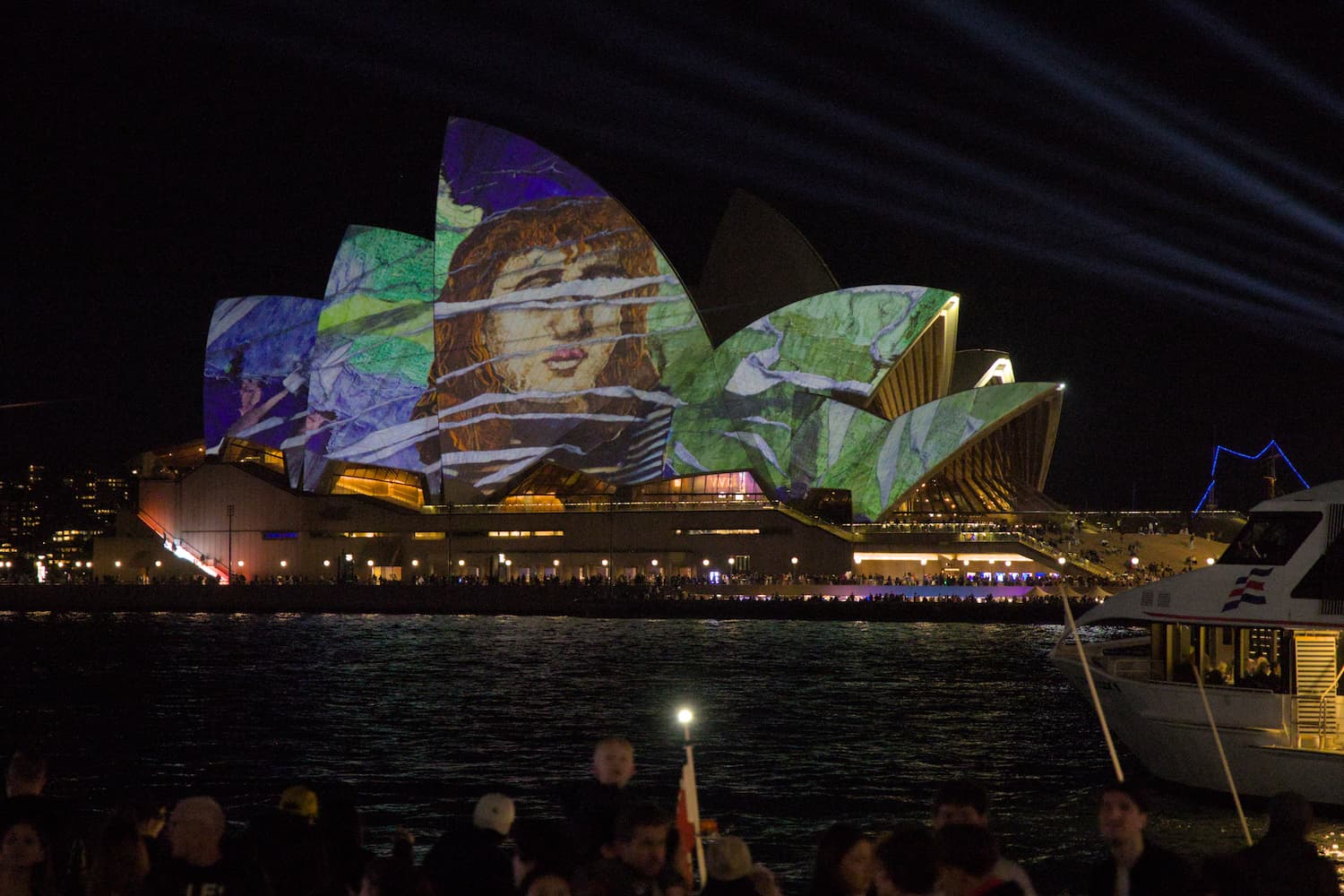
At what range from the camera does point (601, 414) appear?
74.7 meters

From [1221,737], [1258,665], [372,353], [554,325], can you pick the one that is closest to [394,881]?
[1221,737]

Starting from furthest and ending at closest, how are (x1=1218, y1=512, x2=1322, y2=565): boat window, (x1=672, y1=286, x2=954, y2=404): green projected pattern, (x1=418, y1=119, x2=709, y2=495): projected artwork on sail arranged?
(x1=418, y1=119, x2=709, y2=495): projected artwork on sail
(x1=672, y1=286, x2=954, y2=404): green projected pattern
(x1=1218, y1=512, x2=1322, y2=565): boat window

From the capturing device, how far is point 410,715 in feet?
90.1

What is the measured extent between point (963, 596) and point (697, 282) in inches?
845

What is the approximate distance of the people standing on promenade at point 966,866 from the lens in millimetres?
5816

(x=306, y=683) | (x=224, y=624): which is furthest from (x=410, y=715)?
(x=224, y=624)

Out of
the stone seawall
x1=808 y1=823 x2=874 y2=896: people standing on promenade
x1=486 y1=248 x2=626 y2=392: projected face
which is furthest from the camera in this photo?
x1=486 y1=248 x2=626 y2=392: projected face

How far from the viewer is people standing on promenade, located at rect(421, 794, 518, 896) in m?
7.03

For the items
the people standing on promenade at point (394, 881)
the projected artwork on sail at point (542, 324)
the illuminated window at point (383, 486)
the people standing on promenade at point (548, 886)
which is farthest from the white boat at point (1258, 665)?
the illuminated window at point (383, 486)

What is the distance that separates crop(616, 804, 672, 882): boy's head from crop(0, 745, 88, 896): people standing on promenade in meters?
2.74

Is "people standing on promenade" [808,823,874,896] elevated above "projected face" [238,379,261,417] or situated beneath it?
situated beneath

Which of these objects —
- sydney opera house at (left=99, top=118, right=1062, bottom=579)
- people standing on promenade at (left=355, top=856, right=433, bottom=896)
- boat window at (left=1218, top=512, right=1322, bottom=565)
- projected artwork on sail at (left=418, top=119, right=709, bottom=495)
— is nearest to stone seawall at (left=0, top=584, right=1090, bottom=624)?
sydney opera house at (left=99, top=118, right=1062, bottom=579)

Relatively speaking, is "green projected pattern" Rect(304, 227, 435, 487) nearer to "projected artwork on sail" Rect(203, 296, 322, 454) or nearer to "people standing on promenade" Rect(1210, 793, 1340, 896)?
"projected artwork on sail" Rect(203, 296, 322, 454)

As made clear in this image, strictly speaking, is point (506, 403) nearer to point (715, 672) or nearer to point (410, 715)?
point (715, 672)
